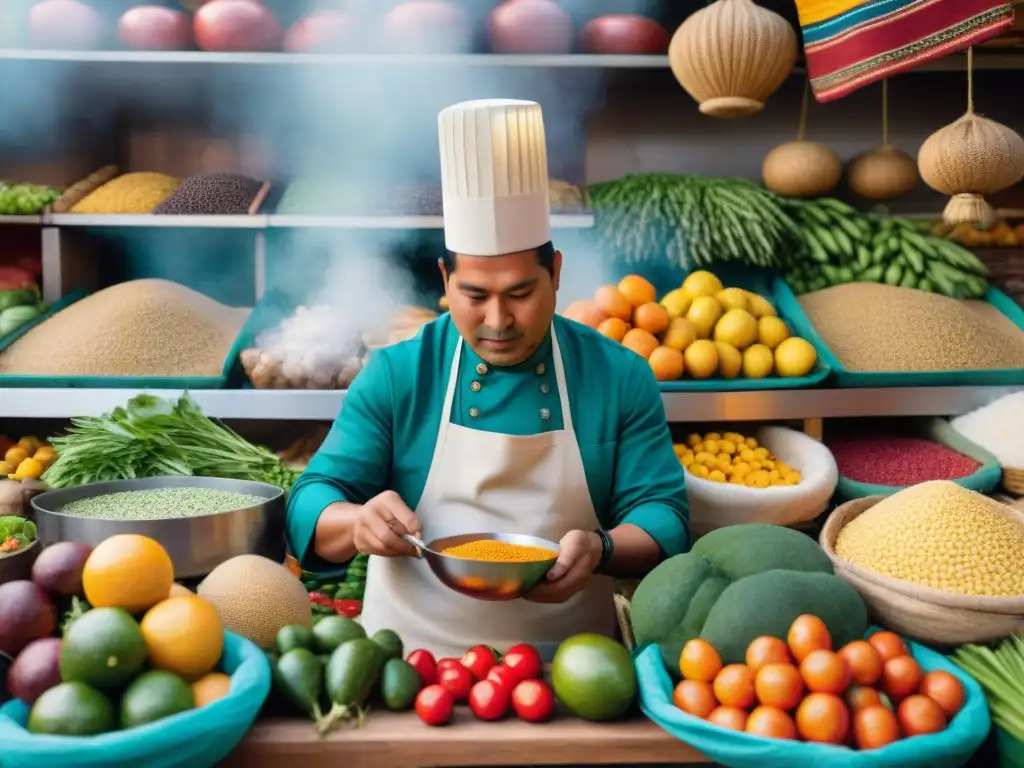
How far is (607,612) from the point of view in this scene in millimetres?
2135

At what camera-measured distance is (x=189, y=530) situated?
1.82 metres

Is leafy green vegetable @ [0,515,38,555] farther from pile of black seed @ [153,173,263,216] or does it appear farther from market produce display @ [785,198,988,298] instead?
market produce display @ [785,198,988,298]

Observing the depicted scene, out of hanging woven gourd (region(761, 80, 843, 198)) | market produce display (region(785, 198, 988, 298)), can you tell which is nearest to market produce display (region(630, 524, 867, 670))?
market produce display (region(785, 198, 988, 298))

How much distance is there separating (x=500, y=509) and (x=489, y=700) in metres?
0.69

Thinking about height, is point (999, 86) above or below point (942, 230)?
above

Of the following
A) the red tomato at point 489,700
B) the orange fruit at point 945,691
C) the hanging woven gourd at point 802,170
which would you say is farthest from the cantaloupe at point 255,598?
the hanging woven gourd at point 802,170

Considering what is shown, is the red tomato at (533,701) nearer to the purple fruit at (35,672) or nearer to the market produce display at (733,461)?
the purple fruit at (35,672)

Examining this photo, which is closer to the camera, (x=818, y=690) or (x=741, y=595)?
(x=818, y=690)

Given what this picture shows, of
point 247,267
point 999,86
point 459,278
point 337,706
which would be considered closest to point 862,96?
point 999,86

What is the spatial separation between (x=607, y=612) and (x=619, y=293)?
131cm

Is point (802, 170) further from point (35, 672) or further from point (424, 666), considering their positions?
point (35, 672)

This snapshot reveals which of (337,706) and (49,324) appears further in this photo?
(49,324)

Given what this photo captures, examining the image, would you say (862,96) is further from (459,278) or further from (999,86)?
(459,278)

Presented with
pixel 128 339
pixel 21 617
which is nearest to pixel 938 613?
pixel 21 617
